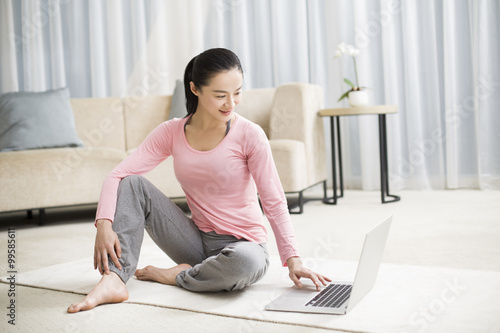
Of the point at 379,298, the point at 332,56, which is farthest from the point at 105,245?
the point at 332,56

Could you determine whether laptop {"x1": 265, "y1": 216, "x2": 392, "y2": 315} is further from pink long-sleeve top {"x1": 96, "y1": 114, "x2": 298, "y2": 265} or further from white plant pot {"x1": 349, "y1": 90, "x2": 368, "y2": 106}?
white plant pot {"x1": 349, "y1": 90, "x2": 368, "y2": 106}

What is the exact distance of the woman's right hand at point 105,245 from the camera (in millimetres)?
1482

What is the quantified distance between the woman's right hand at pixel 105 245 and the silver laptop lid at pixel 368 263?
600 mm

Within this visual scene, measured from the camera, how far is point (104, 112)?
371 cm

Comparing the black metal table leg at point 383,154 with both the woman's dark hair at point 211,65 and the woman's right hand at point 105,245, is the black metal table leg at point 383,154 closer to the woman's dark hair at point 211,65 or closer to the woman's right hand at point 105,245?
the woman's dark hair at point 211,65

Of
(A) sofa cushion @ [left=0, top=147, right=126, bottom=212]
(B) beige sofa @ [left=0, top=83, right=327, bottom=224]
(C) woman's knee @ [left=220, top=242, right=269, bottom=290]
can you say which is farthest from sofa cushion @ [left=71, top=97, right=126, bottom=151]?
(C) woman's knee @ [left=220, top=242, right=269, bottom=290]

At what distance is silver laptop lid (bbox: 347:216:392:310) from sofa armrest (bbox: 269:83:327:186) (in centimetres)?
175

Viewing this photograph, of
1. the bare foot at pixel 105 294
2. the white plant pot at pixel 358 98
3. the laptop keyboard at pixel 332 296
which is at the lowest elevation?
the laptop keyboard at pixel 332 296

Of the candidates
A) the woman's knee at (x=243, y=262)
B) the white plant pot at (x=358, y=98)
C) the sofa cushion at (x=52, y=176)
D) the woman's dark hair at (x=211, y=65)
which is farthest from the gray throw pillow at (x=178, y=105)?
the woman's knee at (x=243, y=262)

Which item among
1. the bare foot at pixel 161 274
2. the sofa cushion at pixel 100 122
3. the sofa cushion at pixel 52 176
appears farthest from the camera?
the sofa cushion at pixel 100 122

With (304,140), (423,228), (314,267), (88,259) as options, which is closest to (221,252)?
(314,267)

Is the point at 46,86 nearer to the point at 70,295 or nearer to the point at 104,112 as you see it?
the point at 104,112

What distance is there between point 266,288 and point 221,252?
0.63 ft

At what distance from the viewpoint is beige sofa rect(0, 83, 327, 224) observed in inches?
118
